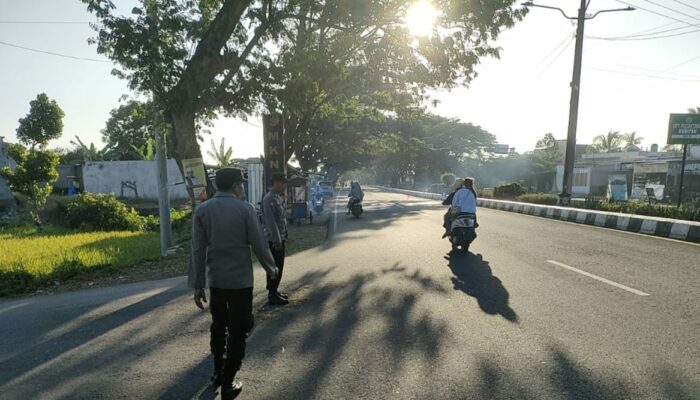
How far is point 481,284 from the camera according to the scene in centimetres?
673

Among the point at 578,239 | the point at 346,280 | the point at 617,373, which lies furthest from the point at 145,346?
the point at 578,239

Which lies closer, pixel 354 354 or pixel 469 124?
pixel 354 354

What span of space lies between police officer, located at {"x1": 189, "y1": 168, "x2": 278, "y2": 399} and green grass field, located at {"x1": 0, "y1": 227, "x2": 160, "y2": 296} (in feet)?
19.5

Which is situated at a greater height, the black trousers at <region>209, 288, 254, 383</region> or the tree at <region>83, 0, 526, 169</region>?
the tree at <region>83, 0, 526, 169</region>

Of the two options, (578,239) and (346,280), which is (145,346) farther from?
(578,239)

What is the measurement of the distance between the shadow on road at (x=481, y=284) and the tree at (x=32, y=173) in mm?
14466

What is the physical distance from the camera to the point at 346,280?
7.32 m

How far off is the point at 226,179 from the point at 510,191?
2760 centimetres

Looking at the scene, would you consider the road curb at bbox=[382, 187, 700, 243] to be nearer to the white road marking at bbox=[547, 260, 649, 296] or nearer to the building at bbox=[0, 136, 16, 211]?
the white road marking at bbox=[547, 260, 649, 296]

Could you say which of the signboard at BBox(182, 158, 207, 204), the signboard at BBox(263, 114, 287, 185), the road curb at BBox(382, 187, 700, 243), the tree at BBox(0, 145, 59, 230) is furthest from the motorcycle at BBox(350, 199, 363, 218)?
the tree at BBox(0, 145, 59, 230)

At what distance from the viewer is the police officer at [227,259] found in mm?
3555

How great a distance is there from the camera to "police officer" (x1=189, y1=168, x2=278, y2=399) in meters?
3.55

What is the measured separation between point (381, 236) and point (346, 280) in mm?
5844

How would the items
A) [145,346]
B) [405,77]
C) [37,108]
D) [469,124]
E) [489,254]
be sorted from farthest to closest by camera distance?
[469,124], [37,108], [405,77], [489,254], [145,346]
